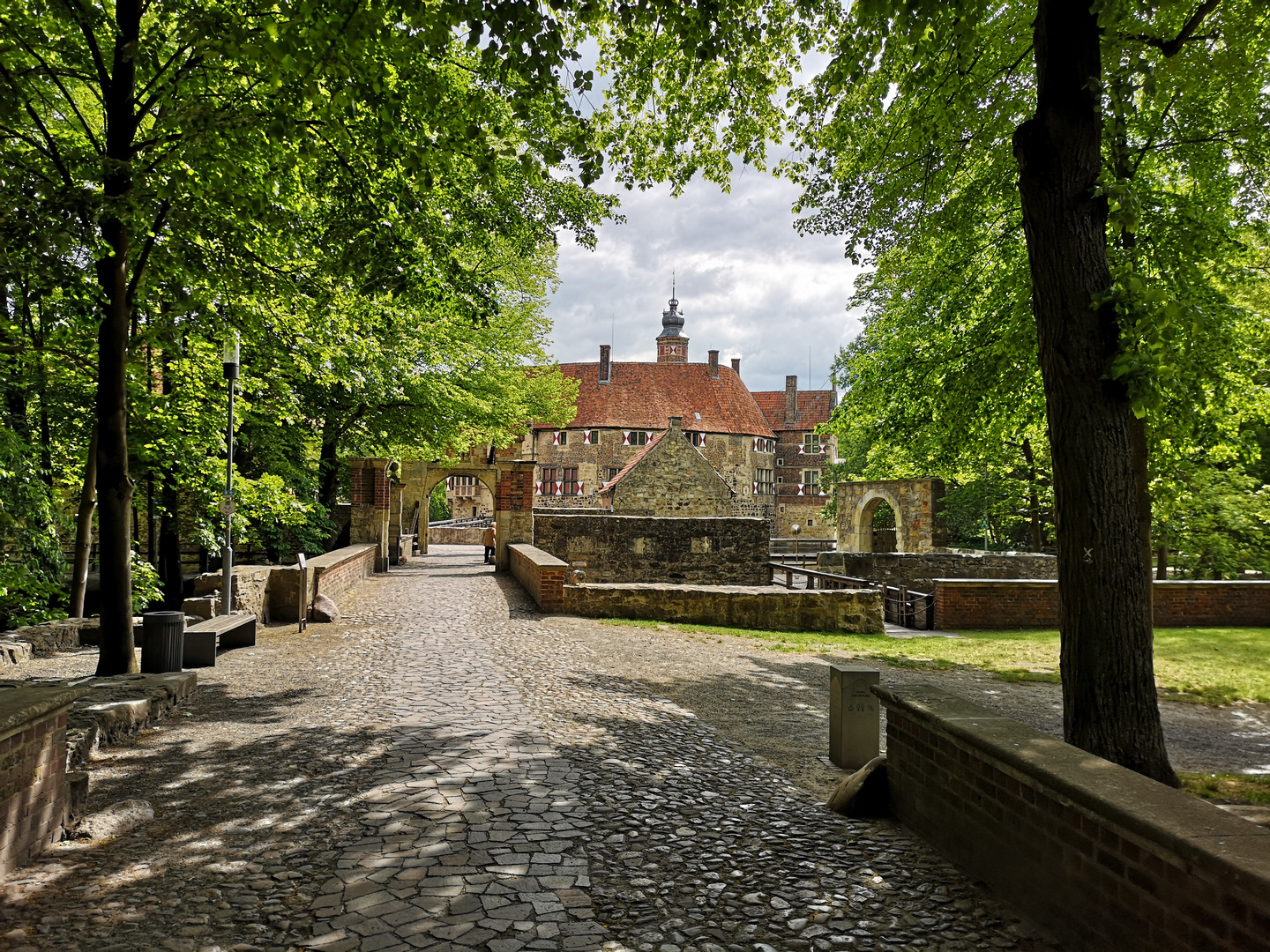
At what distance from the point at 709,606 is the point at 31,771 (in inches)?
429

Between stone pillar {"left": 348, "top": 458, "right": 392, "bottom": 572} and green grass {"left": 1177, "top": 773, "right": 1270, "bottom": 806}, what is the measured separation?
18.7 m

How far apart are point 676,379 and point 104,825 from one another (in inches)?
2115

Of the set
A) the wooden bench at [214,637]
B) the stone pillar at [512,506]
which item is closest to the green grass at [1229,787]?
the wooden bench at [214,637]

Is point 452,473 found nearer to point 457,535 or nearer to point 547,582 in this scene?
point 547,582

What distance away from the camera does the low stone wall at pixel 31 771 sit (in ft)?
11.0

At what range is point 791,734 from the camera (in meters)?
6.69

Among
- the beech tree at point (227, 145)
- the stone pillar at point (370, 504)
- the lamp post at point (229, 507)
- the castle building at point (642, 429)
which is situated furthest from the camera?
the castle building at point (642, 429)

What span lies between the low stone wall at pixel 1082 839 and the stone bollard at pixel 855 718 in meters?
1.49

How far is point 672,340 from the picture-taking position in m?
67.4

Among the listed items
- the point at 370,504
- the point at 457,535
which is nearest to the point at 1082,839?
the point at 370,504

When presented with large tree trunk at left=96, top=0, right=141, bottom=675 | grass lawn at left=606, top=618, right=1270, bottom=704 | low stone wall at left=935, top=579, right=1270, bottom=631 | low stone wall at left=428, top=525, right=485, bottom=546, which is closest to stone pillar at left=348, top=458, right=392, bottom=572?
grass lawn at left=606, top=618, right=1270, bottom=704

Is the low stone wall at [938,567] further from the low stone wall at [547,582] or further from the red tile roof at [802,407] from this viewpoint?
the red tile roof at [802,407]

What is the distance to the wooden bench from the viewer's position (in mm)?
8484

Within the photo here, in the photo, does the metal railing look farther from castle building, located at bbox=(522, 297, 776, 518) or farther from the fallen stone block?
castle building, located at bbox=(522, 297, 776, 518)
